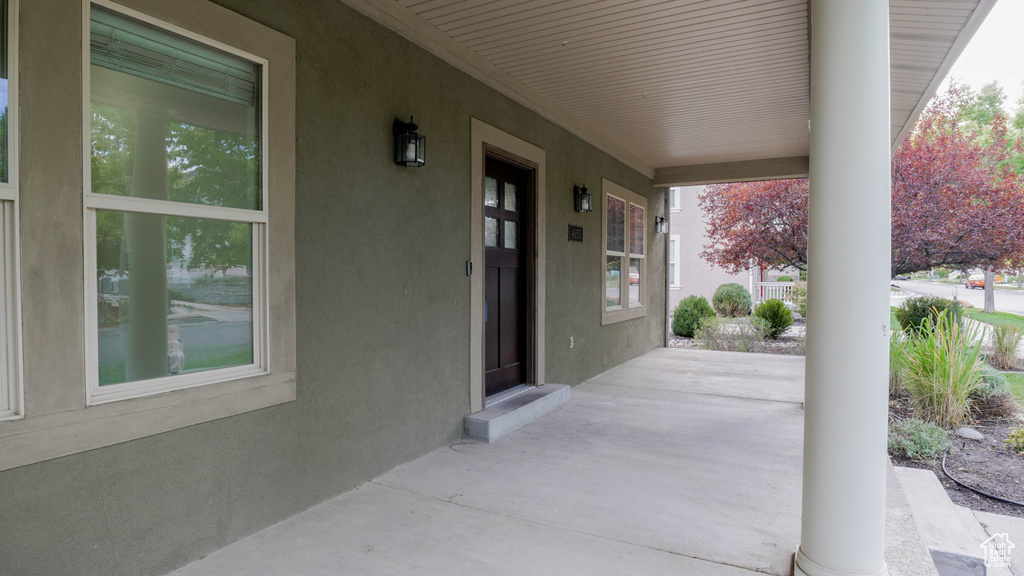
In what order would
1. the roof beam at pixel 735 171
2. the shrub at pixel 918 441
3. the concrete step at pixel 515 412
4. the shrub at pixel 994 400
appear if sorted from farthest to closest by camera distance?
1. the roof beam at pixel 735 171
2. the shrub at pixel 994 400
3. the shrub at pixel 918 441
4. the concrete step at pixel 515 412

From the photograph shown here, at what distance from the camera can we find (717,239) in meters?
12.0

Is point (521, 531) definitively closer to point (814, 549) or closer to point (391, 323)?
point (814, 549)

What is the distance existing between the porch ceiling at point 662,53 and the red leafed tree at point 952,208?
4095mm

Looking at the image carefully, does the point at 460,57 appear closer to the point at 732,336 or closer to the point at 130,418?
the point at 130,418

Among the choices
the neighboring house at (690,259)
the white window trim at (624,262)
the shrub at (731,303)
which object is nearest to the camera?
the white window trim at (624,262)

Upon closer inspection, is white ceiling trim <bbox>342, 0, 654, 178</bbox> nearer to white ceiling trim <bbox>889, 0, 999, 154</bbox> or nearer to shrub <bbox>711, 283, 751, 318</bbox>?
white ceiling trim <bbox>889, 0, 999, 154</bbox>

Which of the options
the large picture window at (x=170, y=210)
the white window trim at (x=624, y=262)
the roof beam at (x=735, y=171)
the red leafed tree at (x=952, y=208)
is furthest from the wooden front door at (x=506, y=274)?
the red leafed tree at (x=952, y=208)

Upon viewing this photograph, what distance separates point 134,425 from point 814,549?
8.81 ft

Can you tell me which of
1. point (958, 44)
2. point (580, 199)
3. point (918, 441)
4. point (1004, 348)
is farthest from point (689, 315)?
point (958, 44)

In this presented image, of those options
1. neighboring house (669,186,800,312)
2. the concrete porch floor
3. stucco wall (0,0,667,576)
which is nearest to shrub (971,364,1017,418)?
the concrete porch floor

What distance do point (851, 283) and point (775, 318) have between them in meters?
9.36

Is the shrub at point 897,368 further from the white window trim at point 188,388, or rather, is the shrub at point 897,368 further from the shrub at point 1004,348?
the white window trim at point 188,388

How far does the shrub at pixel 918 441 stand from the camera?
14.3 ft

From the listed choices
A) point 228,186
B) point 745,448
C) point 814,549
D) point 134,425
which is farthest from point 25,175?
point 745,448
